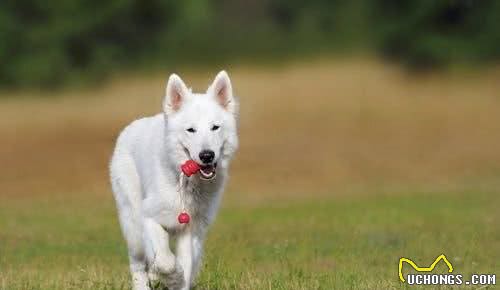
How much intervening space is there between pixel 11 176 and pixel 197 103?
1420 cm

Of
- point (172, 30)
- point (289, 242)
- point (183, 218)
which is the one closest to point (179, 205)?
point (183, 218)

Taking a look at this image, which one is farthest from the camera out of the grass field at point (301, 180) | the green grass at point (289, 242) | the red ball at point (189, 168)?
the grass field at point (301, 180)

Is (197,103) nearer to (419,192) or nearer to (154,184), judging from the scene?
(154,184)

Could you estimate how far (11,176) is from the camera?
70.0 ft

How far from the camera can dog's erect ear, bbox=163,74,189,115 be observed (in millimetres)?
7781

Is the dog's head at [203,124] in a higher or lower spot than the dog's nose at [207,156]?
higher

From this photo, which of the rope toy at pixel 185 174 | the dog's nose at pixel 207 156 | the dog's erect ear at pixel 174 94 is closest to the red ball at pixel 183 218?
the rope toy at pixel 185 174

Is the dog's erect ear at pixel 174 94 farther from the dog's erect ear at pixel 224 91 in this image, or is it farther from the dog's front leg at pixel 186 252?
the dog's front leg at pixel 186 252

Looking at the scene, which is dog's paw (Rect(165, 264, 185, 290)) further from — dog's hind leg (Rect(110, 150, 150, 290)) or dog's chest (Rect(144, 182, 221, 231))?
dog's hind leg (Rect(110, 150, 150, 290))

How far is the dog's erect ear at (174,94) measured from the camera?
7781mm

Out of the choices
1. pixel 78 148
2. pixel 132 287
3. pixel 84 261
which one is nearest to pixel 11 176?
pixel 78 148

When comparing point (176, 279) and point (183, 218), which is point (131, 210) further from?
point (176, 279)

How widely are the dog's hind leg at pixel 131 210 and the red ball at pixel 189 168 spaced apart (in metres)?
0.75

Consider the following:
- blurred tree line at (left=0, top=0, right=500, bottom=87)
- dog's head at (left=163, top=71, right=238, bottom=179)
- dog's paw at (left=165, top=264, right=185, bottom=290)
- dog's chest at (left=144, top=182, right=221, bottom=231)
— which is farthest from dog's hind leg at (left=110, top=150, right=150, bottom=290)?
blurred tree line at (left=0, top=0, right=500, bottom=87)
